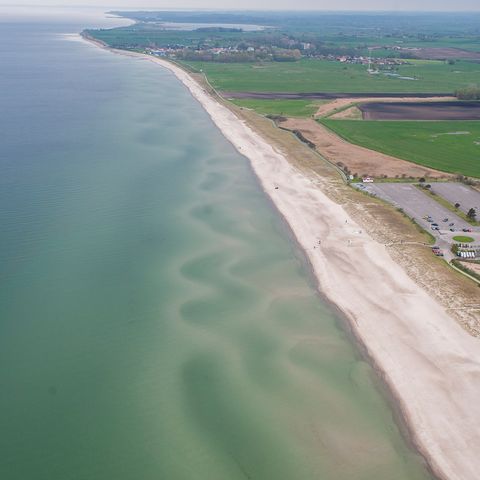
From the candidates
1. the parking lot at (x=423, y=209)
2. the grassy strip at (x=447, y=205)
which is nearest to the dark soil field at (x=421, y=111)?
the parking lot at (x=423, y=209)

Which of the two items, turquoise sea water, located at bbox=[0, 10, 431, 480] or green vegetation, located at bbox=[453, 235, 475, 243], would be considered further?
green vegetation, located at bbox=[453, 235, 475, 243]

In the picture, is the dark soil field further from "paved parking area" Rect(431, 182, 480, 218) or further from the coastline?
the coastline

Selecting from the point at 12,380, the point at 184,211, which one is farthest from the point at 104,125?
the point at 12,380

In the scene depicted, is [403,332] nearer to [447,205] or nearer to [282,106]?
[447,205]

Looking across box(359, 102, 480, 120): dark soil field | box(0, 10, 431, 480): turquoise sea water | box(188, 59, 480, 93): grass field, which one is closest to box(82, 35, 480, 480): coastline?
box(0, 10, 431, 480): turquoise sea water

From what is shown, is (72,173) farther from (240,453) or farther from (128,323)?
(240,453)

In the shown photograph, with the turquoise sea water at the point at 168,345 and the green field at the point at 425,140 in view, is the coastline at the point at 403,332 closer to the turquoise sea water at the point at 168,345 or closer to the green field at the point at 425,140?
the turquoise sea water at the point at 168,345

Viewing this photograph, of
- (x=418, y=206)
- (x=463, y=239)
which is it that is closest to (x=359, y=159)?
(x=418, y=206)
